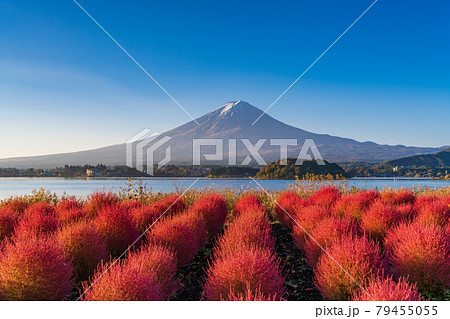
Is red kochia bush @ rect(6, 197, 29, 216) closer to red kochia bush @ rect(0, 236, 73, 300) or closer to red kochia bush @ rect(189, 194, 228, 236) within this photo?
red kochia bush @ rect(189, 194, 228, 236)

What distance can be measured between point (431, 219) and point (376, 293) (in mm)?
5057

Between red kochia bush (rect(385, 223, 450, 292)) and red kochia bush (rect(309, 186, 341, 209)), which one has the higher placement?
red kochia bush (rect(309, 186, 341, 209))

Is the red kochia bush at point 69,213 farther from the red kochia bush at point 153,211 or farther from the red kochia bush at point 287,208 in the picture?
the red kochia bush at point 287,208

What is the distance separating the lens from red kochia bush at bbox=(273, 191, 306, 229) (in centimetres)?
940

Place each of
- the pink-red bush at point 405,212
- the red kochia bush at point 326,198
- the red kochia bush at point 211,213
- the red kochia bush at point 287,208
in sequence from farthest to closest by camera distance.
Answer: the red kochia bush at point 326,198 < the red kochia bush at point 287,208 < the red kochia bush at point 211,213 < the pink-red bush at point 405,212

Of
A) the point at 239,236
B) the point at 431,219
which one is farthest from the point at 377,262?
the point at 431,219

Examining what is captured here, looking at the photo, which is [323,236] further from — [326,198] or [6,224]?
[6,224]

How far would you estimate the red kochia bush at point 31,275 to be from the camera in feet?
14.5

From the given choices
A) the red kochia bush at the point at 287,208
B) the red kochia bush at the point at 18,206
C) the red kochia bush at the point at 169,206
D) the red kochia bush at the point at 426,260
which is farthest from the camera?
the red kochia bush at the point at 18,206

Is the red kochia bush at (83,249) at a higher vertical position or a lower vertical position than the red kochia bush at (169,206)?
lower

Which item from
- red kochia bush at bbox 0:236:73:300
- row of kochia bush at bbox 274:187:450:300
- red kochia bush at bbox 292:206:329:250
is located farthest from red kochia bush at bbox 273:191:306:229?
red kochia bush at bbox 0:236:73:300

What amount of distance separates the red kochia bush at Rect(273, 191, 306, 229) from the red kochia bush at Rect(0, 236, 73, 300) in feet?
19.4

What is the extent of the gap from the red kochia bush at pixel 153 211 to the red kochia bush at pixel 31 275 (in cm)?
309

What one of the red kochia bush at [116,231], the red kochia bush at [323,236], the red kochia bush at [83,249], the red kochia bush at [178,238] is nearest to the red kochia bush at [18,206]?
the red kochia bush at [116,231]
